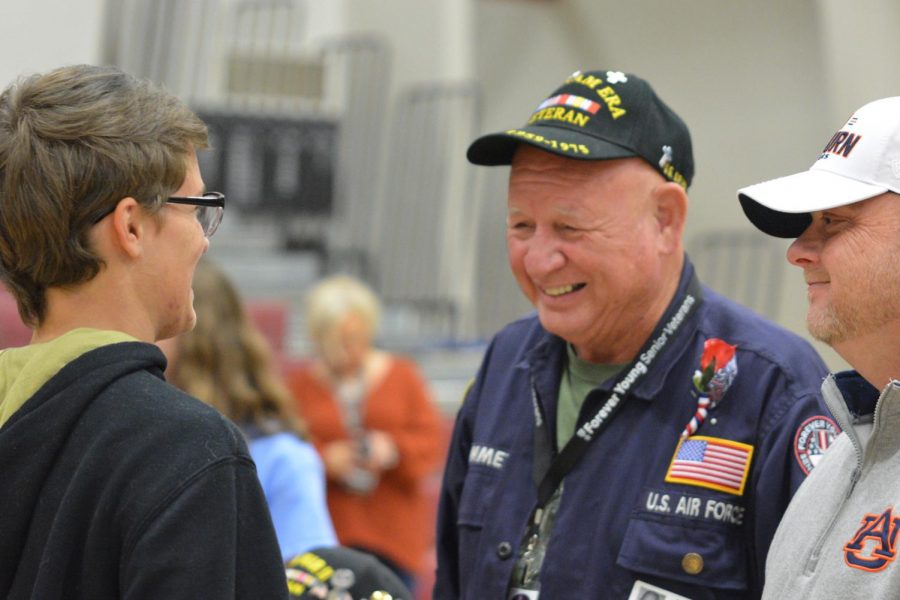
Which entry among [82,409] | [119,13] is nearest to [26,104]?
[82,409]

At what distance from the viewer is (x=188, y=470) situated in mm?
1553

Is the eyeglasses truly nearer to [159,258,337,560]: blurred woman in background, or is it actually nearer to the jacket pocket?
the jacket pocket

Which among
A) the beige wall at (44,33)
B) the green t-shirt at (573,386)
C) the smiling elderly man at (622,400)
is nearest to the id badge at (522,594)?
the smiling elderly man at (622,400)

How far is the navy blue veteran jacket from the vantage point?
6.91 feet

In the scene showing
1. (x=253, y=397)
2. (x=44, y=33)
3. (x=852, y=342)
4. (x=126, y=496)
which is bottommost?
(x=253, y=397)

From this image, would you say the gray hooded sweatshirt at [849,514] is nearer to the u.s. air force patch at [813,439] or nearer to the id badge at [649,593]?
the u.s. air force patch at [813,439]

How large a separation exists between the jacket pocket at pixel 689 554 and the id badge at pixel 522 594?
0.18m

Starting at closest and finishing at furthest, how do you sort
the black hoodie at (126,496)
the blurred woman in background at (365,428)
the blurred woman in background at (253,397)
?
the black hoodie at (126,496) < the blurred woman in background at (253,397) < the blurred woman in background at (365,428)

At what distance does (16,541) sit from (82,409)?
18 cm

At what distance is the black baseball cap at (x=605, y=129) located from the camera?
90.1 inches

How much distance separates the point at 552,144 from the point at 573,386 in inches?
18.9

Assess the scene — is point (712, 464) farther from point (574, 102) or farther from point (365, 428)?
point (365, 428)

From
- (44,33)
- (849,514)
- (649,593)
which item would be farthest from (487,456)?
A: (44,33)

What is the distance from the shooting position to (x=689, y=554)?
2.11 metres
